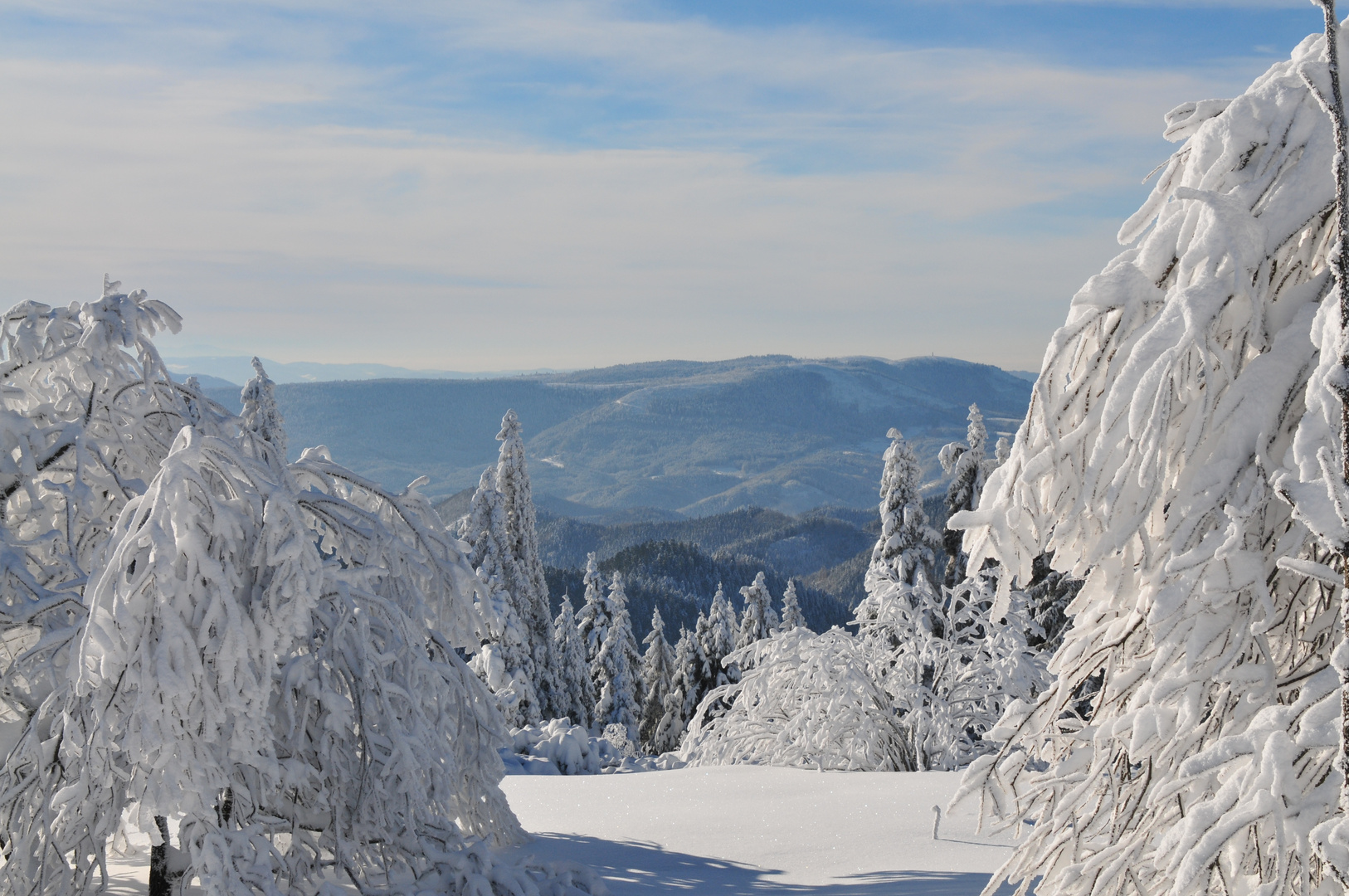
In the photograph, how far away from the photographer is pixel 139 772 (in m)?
4.49

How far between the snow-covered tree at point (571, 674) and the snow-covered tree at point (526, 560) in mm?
519

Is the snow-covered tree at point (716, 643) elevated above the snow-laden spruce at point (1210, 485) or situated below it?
below

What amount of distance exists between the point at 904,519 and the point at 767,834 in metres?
17.2

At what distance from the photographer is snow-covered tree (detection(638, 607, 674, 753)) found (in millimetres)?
43156

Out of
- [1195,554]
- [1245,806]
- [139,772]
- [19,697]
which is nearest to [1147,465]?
[1195,554]

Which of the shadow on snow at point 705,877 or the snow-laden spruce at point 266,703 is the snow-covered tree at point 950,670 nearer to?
the shadow on snow at point 705,877

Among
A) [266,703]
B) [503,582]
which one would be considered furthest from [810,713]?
[503,582]

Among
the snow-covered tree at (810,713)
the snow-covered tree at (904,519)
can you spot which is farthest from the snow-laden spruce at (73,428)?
the snow-covered tree at (904,519)

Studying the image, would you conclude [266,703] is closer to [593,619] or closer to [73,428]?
[73,428]

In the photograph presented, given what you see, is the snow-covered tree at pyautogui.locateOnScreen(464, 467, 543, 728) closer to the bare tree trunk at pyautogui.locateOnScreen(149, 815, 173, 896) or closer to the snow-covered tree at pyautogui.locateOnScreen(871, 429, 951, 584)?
the snow-covered tree at pyautogui.locateOnScreen(871, 429, 951, 584)

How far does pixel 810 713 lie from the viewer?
1287 centimetres

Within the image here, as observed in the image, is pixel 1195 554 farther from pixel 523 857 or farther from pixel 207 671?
pixel 523 857

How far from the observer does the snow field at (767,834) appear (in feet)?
21.1

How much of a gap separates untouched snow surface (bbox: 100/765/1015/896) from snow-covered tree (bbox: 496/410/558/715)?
17751mm
